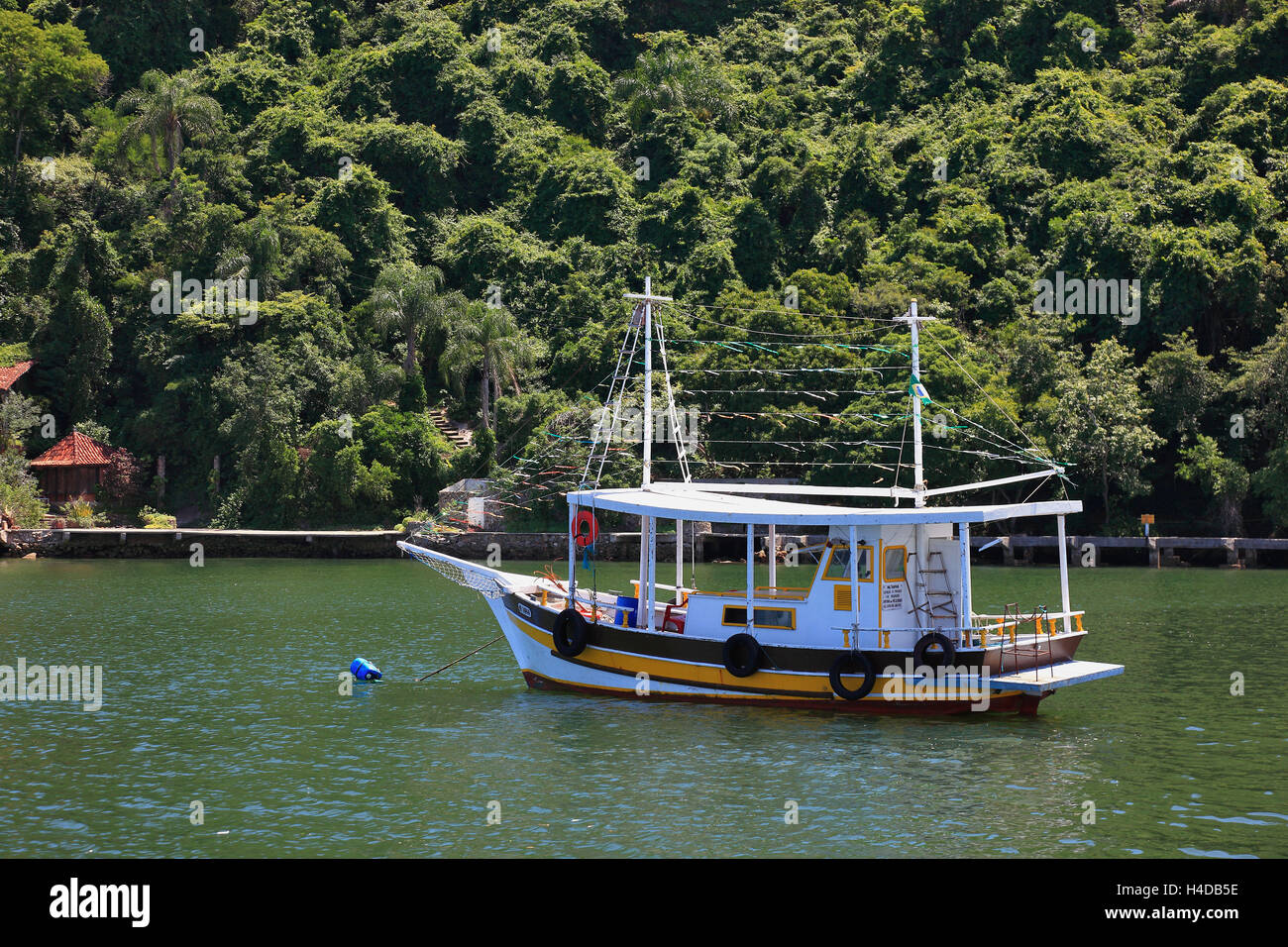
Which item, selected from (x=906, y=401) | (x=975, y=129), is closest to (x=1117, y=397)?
(x=906, y=401)

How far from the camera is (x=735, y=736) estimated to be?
26047 mm

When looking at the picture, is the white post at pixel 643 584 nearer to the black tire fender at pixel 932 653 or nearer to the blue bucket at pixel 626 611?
the blue bucket at pixel 626 611

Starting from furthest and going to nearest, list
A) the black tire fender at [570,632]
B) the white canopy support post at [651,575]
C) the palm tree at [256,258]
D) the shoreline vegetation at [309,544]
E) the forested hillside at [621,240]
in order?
the palm tree at [256,258] → the shoreline vegetation at [309,544] → the forested hillside at [621,240] → the black tire fender at [570,632] → the white canopy support post at [651,575]

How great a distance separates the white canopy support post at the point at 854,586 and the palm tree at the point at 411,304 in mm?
52203

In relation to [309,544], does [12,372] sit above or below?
above

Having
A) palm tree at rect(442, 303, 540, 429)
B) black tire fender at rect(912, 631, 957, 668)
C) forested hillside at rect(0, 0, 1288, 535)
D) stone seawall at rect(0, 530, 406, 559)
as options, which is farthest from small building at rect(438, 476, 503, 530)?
black tire fender at rect(912, 631, 957, 668)

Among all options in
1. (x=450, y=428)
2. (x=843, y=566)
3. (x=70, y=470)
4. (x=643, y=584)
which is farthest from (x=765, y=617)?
(x=70, y=470)

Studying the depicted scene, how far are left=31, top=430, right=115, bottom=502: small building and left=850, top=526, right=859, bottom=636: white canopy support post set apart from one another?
59.6m

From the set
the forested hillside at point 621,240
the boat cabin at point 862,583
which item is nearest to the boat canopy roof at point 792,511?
the boat cabin at point 862,583

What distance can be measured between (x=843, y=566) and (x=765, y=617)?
84.3 inches

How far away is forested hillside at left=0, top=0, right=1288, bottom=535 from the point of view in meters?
68.2

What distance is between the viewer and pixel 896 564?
28484 mm

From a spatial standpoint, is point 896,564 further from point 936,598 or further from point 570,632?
point 570,632

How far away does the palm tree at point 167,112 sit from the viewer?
87.6 metres
